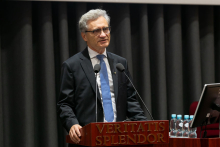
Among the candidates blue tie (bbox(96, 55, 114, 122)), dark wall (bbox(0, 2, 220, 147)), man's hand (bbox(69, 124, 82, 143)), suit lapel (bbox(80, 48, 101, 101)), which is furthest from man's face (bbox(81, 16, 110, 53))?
dark wall (bbox(0, 2, 220, 147))

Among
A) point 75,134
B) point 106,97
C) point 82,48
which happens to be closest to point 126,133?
point 75,134

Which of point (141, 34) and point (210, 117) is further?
point (141, 34)

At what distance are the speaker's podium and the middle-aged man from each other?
520mm

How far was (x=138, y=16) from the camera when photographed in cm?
386

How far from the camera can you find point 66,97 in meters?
2.32

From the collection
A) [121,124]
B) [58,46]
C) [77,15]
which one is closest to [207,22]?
[77,15]

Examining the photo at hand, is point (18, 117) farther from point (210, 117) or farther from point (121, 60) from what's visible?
point (210, 117)

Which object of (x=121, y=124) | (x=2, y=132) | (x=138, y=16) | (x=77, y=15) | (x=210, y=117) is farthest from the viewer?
(x=138, y=16)

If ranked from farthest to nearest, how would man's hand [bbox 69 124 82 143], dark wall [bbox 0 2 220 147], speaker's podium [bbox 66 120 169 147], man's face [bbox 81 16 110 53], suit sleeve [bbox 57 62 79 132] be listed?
1. dark wall [bbox 0 2 220 147]
2. man's face [bbox 81 16 110 53]
3. suit sleeve [bbox 57 62 79 132]
4. man's hand [bbox 69 124 82 143]
5. speaker's podium [bbox 66 120 169 147]

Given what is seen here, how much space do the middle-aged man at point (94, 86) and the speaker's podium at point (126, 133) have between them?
1.70 feet

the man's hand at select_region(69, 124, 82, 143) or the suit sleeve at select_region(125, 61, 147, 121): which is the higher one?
the suit sleeve at select_region(125, 61, 147, 121)

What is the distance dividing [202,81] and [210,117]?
1.88m

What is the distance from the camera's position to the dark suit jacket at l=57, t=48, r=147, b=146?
7.61 feet

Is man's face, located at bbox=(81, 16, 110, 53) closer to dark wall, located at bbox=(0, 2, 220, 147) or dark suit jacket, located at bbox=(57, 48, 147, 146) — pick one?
dark suit jacket, located at bbox=(57, 48, 147, 146)
